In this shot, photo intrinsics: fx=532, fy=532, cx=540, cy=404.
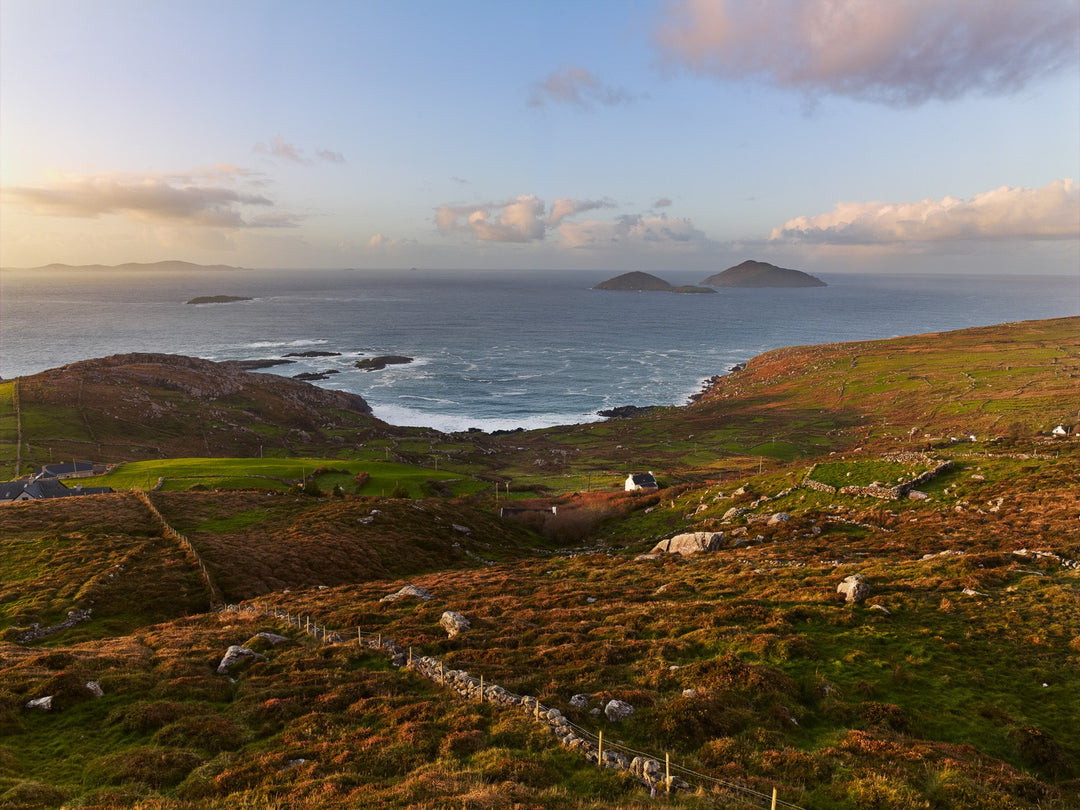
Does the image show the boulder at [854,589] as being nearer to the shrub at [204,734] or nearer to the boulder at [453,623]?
the boulder at [453,623]

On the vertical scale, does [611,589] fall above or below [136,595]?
above

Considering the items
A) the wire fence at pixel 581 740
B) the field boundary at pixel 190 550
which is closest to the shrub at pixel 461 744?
the wire fence at pixel 581 740

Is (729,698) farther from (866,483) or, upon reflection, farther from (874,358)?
(874,358)

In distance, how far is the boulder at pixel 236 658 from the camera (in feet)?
81.7

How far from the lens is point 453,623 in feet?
91.5

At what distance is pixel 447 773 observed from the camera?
15.1 metres

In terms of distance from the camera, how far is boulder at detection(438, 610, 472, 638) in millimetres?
Result: 27377

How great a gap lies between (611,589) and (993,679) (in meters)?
19.6

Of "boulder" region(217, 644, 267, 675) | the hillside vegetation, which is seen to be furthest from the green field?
"boulder" region(217, 644, 267, 675)

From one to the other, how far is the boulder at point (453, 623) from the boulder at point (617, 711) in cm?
1077

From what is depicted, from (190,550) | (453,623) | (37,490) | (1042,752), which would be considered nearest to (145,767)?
(453,623)

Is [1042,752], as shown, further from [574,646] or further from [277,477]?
[277,477]

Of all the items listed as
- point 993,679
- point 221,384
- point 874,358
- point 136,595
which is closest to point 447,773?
point 993,679

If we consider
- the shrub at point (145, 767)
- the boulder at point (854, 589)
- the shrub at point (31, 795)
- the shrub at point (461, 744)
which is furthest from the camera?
the boulder at point (854, 589)
